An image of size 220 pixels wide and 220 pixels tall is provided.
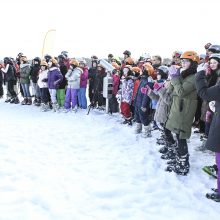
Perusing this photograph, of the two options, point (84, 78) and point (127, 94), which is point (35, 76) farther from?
point (127, 94)

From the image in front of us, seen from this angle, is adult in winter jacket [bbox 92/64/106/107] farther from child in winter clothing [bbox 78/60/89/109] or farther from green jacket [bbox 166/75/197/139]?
green jacket [bbox 166/75/197/139]

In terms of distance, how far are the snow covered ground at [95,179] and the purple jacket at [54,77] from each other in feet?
11.2

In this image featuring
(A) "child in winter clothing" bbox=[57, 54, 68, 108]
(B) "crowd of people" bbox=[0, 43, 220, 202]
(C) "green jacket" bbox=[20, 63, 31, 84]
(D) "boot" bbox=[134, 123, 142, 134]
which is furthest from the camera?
(C) "green jacket" bbox=[20, 63, 31, 84]

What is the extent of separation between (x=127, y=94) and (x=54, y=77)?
3685 millimetres

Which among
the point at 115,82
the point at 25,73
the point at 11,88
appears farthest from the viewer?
the point at 11,88

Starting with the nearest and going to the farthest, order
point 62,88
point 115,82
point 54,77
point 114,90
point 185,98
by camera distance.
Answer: point 185,98, point 115,82, point 114,90, point 54,77, point 62,88

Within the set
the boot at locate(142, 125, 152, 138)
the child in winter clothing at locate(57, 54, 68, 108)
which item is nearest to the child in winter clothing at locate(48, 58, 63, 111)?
the child in winter clothing at locate(57, 54, 68, 108)

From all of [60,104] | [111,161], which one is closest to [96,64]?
[60,104]

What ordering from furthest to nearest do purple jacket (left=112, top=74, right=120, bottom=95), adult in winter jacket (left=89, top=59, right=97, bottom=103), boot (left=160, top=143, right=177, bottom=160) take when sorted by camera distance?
adult in winter jacket (left=89, top=59, right=97, bottom=103)
purple jacket (left=112, top=74, right=120, bottom=95)
boot (left=160, top=143, right=177, bottom=160)

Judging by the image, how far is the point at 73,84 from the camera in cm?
1230

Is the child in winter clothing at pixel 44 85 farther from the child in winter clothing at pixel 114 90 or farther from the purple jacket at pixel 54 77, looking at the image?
the child in winter clothing at pixel 114 90

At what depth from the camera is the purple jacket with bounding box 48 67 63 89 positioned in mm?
12273

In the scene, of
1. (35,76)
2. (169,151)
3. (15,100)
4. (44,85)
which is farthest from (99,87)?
(169,151)

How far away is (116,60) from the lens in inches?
494
